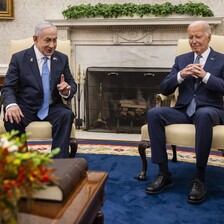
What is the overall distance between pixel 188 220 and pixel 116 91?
2.52m

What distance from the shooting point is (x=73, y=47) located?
4383mm

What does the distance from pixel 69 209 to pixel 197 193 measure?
1329 mm

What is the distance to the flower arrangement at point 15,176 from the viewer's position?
Answer: 2.70 ft

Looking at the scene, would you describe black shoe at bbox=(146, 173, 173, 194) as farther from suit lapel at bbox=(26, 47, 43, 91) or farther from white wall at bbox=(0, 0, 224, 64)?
white wall at bbox=(0, 0, 224, 64)

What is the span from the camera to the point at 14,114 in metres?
2.48

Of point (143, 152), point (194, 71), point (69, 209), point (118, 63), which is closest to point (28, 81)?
point (143, 152)

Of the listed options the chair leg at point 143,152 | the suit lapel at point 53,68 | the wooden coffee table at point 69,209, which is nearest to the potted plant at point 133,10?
the suit lapel at point 53,68

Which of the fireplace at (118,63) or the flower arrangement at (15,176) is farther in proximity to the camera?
the fireplace at (118,63)

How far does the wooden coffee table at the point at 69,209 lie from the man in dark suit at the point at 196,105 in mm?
1101

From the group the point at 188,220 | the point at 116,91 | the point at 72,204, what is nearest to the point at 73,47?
the point at 116,91

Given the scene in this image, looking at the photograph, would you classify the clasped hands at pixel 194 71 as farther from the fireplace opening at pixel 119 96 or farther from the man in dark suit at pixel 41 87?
the fireplace opening at pixel 119 96

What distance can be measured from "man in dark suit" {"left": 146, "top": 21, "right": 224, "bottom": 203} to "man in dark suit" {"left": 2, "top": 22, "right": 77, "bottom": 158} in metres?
0.62

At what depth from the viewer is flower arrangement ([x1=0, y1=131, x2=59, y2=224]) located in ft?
2.70

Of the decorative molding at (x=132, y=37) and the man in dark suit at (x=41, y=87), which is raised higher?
the decorative molding at (x=132, y=37)
